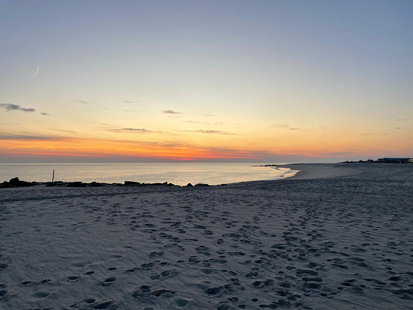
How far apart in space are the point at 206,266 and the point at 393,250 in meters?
4.80

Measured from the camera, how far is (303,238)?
24.3 ft

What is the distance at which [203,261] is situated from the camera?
18.7 feet

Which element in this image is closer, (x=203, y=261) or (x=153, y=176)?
(x=203, y=261)

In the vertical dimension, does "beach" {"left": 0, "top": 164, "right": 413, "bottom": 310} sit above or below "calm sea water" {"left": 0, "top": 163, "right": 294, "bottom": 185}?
above

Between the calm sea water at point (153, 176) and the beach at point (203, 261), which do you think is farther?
the calm sea water at point (153, 176)

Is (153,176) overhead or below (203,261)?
below

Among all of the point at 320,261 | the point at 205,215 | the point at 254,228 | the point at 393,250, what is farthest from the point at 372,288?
the point at 205,215

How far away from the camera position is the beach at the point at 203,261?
4148 millimetres

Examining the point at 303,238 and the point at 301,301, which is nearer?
the point at 301,301

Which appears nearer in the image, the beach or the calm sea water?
the beach

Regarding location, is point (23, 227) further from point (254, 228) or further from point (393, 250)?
point (393, 250)

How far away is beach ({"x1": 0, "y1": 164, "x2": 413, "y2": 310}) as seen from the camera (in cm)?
415

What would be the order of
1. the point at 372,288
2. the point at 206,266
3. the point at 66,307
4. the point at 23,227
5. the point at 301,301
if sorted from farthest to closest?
the point at 23,227
the point at 206,266
the point at 372,288
the point at 301,301
the point at 66,307

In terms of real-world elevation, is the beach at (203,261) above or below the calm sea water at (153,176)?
above
